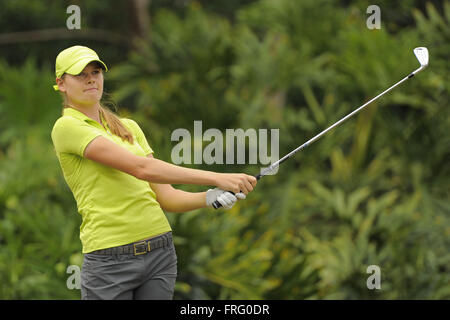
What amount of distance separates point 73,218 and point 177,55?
325 cm

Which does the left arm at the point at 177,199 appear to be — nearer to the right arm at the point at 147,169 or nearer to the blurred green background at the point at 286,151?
the right arm at the point at 147,169

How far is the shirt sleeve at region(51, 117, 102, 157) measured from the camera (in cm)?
196

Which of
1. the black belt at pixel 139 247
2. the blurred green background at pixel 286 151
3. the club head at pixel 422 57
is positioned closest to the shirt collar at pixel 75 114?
the black belt at pixel 139 247

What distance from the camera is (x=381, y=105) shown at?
7.09 meters

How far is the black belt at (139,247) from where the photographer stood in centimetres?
198

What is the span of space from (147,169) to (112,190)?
116 mm

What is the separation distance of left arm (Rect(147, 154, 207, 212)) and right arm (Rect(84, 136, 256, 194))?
16 centimetres

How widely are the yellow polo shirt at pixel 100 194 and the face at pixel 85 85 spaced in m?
0.04

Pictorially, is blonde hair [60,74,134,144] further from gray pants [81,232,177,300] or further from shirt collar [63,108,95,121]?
gray pants [81,232,177,300]

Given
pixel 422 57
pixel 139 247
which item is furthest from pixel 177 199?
pixel 422 57

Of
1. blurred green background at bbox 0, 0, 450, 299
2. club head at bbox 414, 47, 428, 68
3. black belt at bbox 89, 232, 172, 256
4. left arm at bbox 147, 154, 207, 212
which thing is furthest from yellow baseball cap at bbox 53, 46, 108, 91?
blurred green background at bbox 0, 0, 450, 299

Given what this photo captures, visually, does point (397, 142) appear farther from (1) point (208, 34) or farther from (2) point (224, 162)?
(1) point (208, 34)

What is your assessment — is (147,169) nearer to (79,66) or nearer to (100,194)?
(100,194)
